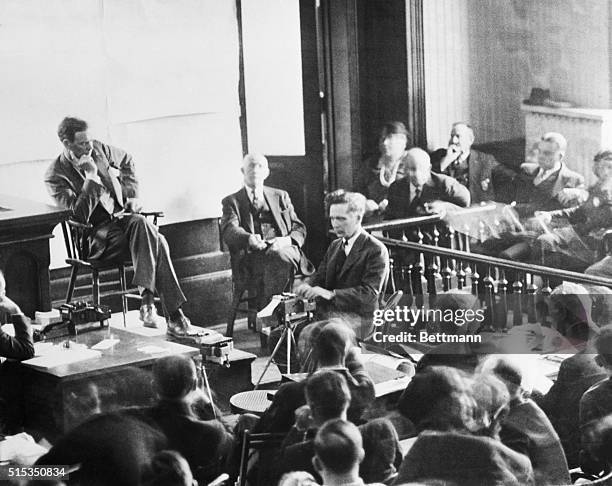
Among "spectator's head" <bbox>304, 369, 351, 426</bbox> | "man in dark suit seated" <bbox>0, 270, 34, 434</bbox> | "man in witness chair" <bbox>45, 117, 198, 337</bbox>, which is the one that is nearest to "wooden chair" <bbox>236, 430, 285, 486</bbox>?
"spectator's head" <bbox>304, 369, 351, 426</bbox>

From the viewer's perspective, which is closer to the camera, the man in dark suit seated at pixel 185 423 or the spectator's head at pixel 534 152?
the man in dark suit seated at pixel 185 423

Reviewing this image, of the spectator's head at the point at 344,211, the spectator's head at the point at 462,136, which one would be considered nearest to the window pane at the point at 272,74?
the spectator's head at the point at 344,211

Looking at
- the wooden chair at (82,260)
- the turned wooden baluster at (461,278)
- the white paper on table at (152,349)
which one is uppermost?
the wooden chair at (82,260)

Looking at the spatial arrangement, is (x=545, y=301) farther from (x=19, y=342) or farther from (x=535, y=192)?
(x=19, y=342)

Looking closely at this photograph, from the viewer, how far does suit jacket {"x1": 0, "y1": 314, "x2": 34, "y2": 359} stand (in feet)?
19.7

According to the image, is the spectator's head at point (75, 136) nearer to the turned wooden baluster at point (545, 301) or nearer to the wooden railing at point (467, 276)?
the wooden railing at point (467, 276)

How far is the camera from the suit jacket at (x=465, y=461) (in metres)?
6.14

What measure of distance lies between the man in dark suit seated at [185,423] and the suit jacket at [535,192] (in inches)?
101

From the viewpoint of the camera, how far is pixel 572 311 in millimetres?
6758

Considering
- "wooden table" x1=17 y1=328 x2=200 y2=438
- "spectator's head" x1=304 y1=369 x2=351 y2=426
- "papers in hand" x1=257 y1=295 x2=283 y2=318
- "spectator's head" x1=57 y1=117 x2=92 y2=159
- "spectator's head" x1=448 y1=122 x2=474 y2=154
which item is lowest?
"spectator's head" x1=304 y1=369 x2=351 y2=426

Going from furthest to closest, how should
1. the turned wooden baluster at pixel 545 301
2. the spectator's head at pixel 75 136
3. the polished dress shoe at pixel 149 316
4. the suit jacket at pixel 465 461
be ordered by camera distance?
the turned wooden baluster at pixel 545 301 → the polished dress shoe at pixel 149 316 → the suit jacket at pixel 465 461 → the spectator's head at pixel 75 136

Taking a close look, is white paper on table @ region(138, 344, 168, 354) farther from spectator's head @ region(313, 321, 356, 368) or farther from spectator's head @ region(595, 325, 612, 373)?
spectator's head @ region(595, 325, 612, 373)

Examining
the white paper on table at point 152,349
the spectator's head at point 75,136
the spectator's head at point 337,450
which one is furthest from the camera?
the white paper on table at point 152,349

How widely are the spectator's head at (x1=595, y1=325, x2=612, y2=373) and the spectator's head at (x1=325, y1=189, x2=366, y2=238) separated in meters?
1.79
